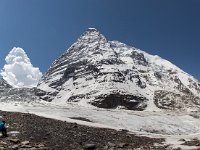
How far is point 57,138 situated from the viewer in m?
33.5

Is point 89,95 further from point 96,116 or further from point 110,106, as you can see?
point 96,116

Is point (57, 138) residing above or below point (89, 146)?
above

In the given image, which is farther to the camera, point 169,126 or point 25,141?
point 169,126

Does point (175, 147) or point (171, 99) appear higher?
point (171, 99)

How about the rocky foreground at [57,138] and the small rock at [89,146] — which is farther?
the small rock at [89,146]

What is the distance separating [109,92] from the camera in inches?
7352

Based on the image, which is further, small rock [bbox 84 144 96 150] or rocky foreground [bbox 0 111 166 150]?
small rock [bbox 84 144 96 150]

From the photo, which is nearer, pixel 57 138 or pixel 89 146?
pixel 89 146

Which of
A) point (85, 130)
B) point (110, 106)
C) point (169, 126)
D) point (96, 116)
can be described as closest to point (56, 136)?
point (85, 130)

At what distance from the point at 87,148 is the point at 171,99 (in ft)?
549

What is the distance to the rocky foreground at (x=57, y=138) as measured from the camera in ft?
99.0

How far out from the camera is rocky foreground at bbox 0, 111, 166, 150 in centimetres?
3017

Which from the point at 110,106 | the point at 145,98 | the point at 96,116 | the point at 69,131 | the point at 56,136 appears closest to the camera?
the point at 56,136

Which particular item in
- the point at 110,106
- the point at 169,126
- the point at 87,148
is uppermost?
the point at 110,106
